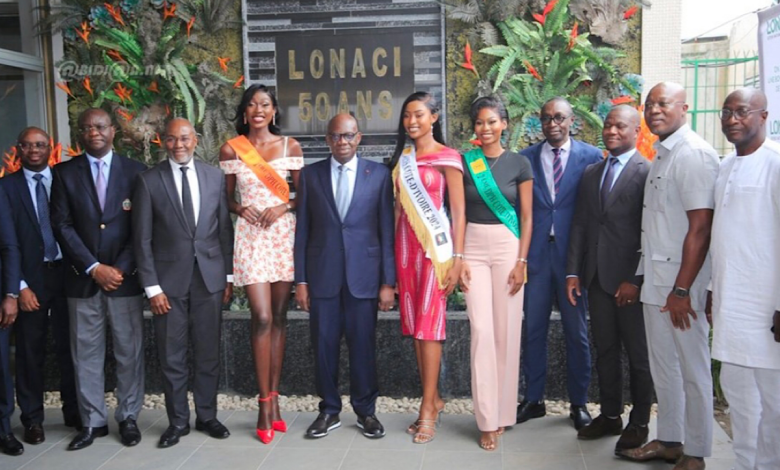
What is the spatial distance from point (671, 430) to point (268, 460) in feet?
6.56

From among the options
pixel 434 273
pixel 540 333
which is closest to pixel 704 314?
pixel 540 333

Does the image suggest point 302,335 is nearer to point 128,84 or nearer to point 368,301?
point 368,301

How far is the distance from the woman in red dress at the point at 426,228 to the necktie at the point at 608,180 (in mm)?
708

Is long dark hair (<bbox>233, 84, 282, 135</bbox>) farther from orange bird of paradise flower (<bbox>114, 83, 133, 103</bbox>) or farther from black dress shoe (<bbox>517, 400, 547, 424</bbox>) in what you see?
orange bird of paradise flower (<bbox>114, 83, 133, 103</bbox>)

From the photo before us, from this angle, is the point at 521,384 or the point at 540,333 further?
the point at 521,384

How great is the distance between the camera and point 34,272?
385cm

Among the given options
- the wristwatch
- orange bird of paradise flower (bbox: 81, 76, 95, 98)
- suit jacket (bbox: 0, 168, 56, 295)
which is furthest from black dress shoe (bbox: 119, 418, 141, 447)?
orange bird of paradise flower (bbox: 81, 76, 95, 98)

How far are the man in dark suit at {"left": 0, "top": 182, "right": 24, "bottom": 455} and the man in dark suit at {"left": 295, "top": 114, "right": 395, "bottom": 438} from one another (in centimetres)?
147

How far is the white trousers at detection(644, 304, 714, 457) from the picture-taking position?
3137 millimetres

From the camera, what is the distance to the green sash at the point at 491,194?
3.65 metres

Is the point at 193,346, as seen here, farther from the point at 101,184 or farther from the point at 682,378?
the point at 682,378

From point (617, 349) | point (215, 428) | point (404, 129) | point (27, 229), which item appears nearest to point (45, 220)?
point (27, 229)

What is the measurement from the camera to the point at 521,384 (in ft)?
14.7

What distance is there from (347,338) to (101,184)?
5.12 feet
